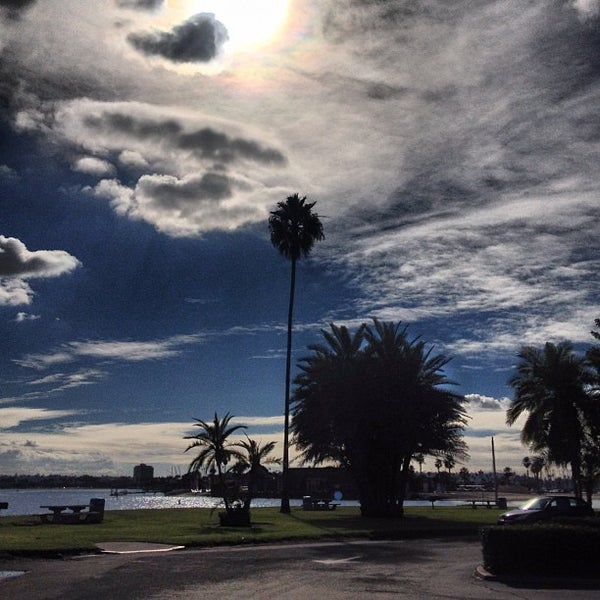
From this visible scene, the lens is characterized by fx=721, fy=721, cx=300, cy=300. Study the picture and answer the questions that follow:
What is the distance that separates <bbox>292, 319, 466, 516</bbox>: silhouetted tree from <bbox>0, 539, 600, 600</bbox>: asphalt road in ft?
69.4

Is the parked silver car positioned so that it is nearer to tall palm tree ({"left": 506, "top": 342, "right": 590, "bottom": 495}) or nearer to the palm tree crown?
tall palm tree ({"left": 506, "top": 342, "right": 590, "bottom": 495})

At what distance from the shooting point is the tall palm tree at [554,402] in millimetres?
43594

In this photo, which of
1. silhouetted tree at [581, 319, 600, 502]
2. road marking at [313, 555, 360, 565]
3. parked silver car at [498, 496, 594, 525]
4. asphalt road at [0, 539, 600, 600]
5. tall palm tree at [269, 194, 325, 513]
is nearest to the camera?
asphalt road at [0, 539, 600, 600]

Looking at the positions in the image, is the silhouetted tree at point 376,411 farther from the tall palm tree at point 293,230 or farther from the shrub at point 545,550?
the shrub at point 545,550

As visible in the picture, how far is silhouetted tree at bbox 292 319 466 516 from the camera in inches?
1666

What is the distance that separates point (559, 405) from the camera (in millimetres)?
43781

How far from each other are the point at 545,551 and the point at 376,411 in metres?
26.4

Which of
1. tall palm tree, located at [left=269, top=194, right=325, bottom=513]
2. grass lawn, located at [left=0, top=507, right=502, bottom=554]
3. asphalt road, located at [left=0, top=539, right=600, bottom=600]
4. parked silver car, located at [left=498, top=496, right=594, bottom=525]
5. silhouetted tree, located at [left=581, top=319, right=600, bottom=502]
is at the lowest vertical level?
asphalt road, located at [left=0, top=539, right=600, bottom=600]

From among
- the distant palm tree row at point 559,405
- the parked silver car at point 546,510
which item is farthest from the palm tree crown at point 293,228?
the parked silver car at point 546,510

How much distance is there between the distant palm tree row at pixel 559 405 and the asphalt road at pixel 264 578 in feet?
82.2

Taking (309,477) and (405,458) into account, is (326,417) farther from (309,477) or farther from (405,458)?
(309,477)

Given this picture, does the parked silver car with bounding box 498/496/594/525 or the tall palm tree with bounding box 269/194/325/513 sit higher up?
the tall palm tree with bounding box 269/194/325/513

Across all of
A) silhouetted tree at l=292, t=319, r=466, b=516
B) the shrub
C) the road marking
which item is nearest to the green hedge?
the shrub

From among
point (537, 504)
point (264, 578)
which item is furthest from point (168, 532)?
point (537, 504)
